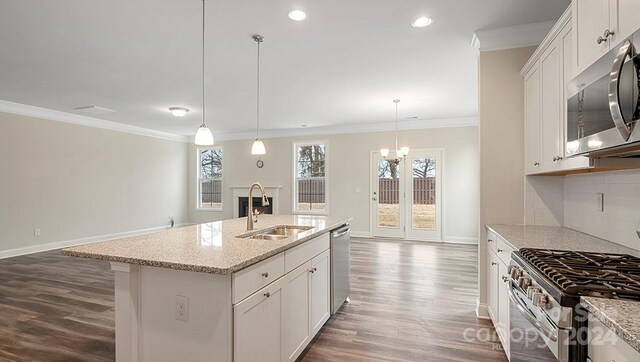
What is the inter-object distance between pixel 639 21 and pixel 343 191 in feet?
21.5

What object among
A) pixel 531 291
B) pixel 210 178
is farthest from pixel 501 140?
pixel 210 178

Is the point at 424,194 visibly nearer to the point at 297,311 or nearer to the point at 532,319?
the point at 297,311

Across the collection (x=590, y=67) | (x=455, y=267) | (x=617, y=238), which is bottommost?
(x=455, y=267)

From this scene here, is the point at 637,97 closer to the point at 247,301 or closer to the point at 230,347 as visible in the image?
the point at 247,301

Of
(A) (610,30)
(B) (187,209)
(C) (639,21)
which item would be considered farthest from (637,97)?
(B) (187,209)

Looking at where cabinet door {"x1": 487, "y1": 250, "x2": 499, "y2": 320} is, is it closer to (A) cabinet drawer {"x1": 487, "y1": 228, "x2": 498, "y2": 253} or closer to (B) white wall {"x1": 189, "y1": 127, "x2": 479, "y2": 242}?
(A) cabinet drawer {"x1": 487, "y1": 228, "x2": 498, "y2": 253}

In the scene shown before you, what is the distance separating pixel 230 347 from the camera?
4.98ft

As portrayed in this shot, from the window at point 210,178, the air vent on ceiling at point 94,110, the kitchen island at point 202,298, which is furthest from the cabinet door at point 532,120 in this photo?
the window at point 210,178

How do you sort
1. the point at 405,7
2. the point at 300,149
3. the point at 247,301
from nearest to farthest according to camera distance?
the point at 247,301, the point at 405,7, the point at 300,149

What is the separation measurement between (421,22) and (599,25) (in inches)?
60.4

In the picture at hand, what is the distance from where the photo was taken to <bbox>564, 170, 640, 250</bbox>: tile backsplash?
1870mm

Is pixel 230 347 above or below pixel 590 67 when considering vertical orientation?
below

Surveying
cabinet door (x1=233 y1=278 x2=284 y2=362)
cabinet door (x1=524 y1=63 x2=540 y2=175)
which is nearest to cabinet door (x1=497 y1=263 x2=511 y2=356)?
cabinet door (x1=524 y1=63 x2=540 y2=175)

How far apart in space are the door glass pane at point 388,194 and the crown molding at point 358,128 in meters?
0.86
